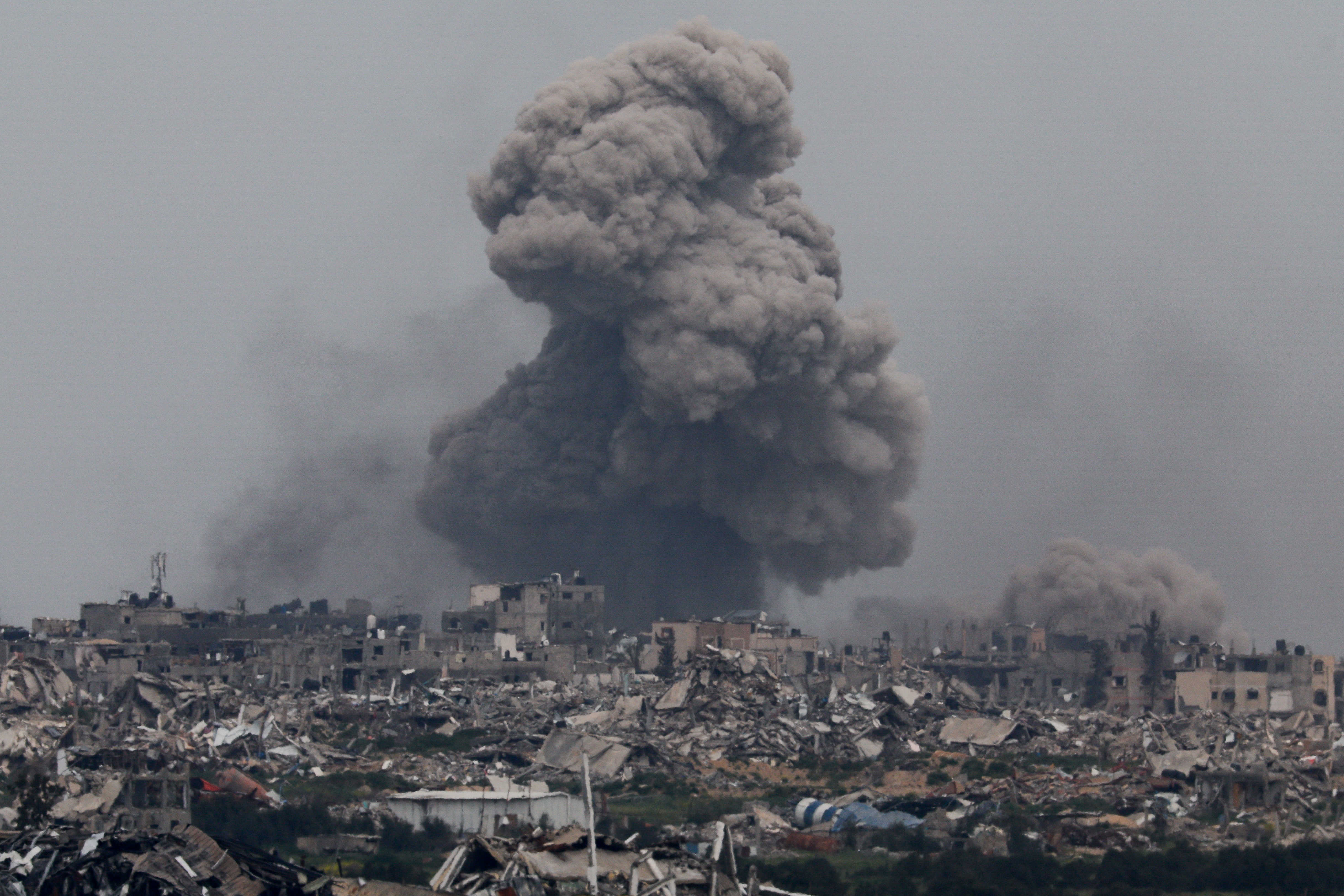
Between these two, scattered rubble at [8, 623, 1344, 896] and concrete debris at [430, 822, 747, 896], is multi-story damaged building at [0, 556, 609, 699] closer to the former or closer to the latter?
scattered rubble at [8, 623, 1344, 896]

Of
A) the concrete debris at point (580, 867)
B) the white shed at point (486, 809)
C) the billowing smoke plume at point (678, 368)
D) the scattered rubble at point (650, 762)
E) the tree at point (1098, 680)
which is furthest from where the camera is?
the billowing smoke plume at point (678, 368)

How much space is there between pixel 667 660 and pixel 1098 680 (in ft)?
54.7

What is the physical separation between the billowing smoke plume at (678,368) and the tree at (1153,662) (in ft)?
43.6

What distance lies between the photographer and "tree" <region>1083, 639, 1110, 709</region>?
3150 inches

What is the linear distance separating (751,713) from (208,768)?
1661 centimetres

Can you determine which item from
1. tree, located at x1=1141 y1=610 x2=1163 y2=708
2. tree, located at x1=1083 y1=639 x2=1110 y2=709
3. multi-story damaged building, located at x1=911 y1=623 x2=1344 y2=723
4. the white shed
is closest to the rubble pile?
the white shed

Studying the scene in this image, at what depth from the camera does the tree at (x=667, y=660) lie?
76.7m

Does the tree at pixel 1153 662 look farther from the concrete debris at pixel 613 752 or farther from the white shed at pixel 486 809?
the white shed at pixel 486 809

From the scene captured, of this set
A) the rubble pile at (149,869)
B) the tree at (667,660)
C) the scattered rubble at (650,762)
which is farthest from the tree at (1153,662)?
the rubble pile at (149,869)

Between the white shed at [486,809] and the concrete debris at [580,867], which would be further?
the white shed at [486,809]

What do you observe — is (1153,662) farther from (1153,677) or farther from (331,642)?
(331,642)

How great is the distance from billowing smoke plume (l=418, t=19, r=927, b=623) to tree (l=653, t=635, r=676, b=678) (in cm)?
908

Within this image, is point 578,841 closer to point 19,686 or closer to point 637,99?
point 19,686

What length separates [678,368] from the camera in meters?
85.2
